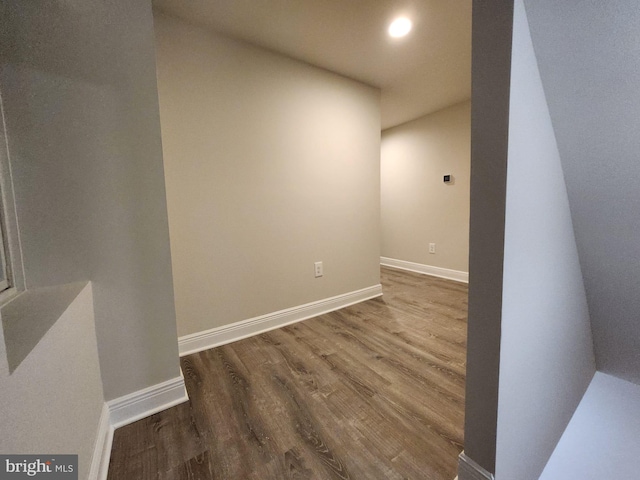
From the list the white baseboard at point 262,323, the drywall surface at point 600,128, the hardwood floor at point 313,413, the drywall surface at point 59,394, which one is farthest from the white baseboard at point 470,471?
the white baseboard at point 262,323

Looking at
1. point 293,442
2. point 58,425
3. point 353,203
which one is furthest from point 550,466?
point 353,203

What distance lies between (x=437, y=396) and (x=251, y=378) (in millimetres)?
1045

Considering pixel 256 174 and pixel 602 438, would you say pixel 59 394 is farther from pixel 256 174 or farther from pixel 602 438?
pixel 602 438

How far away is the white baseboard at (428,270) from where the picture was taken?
3336mm

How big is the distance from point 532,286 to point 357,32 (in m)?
1.96

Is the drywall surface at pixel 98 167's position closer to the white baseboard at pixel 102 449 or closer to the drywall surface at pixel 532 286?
the white baseboard at pixel 102 449

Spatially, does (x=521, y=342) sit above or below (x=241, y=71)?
below

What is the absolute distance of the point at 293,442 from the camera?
1.07 m

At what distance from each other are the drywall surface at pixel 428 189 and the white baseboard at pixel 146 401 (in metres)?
3.29

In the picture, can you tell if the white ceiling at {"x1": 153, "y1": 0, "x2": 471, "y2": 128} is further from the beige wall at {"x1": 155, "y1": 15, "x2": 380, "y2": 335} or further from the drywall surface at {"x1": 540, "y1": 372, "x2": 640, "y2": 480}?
the drywall surface at {"x1": 540, "y1": 372, "x2": 640, "y2": 480}

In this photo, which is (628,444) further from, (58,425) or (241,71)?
(241,71)

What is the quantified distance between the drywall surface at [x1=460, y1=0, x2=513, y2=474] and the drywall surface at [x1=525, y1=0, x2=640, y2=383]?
0.46ft

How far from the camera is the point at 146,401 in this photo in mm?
1235

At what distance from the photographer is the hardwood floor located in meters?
0.97
